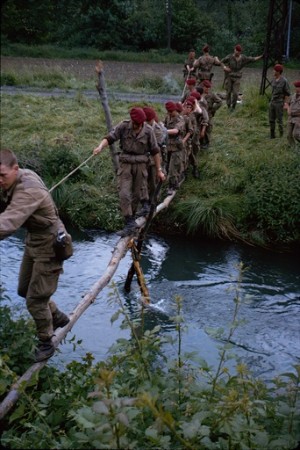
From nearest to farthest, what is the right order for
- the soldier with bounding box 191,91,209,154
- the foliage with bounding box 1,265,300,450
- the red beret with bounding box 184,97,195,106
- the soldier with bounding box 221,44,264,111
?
the foliage with bounding box 1,265,300,450 → the red beret with bounding box 184,97,195,106 → the soldier with bounding box 191,91,209,154 → the soldier with bounding box 221,44,264,111

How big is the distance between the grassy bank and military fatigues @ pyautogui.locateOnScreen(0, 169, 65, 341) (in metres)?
7.30

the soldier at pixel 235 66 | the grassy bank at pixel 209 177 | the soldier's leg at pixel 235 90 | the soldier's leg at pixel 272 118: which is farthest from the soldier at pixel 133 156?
the soldier's leg at pixel 235 90

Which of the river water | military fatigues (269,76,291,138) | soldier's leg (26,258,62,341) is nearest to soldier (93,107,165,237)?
the river water

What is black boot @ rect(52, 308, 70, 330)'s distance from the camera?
5887 millimetres

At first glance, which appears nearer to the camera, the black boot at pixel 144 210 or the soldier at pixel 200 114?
the black boot at pixel 144 210

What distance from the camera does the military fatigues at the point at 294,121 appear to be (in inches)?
531

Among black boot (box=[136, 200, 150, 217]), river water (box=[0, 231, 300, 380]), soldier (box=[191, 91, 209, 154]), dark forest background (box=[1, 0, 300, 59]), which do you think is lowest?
river water (box=[0, 231, 300, 380])

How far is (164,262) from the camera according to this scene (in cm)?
1185

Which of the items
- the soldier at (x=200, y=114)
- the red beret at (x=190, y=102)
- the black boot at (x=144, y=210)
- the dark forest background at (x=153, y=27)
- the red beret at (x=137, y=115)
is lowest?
the black boot at (x=144, y=210)

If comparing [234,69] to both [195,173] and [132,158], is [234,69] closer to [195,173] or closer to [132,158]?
[195,173]

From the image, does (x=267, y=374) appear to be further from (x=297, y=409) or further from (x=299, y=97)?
(x=299, y=97)

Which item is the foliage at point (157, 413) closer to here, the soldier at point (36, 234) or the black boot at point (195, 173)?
the soldier at point (36, 234)

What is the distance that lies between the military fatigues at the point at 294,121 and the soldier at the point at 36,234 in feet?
29.5

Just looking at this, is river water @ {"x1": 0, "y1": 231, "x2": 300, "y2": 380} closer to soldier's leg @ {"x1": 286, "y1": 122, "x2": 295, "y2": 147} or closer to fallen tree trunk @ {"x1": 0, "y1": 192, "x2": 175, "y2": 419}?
fallen tree trunk @ {"x1": 0, "y1": 192, "x2": 175, "y2": 419}
